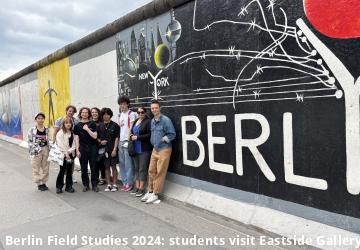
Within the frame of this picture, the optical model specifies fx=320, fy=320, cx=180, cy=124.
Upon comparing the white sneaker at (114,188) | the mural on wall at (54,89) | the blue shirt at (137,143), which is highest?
the mural on wall at (54,89)

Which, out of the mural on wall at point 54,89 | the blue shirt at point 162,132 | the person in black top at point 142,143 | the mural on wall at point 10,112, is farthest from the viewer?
the mural on wall at point 10,112

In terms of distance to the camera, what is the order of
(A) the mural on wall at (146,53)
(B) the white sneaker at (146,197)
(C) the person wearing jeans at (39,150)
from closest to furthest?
1. (B) the white sneaker at (146,197)
2. (A) the mural on wall at (146,53)
3. (C) the person wearing jeans at (39,150)

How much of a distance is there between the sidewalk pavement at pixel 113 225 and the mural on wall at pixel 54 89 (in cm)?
561

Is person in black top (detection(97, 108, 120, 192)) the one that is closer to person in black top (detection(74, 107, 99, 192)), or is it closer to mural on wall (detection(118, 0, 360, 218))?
person in black top (detection(74, 107, 99, 192))

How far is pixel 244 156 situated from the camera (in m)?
4.46

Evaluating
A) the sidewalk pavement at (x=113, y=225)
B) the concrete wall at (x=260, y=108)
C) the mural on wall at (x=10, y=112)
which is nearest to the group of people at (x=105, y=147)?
the sidewalk pavement at (x=113, y=225)

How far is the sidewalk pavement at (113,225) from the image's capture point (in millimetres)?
3877

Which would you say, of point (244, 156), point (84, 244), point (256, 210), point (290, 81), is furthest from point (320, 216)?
point (84, 244)

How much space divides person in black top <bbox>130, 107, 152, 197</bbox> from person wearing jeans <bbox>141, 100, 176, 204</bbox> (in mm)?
190

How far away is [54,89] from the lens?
12.1 m

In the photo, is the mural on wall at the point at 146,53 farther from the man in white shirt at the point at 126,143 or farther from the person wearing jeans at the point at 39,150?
the person wearing jeans at the point at 39,150

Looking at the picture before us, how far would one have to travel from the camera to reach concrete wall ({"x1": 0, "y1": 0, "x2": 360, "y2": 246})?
3.41 metres

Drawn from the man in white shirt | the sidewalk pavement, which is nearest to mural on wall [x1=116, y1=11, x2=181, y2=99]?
the man in white shirt

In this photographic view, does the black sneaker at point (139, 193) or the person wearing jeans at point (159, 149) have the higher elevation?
the person wearing jeans at point (159, 149)
